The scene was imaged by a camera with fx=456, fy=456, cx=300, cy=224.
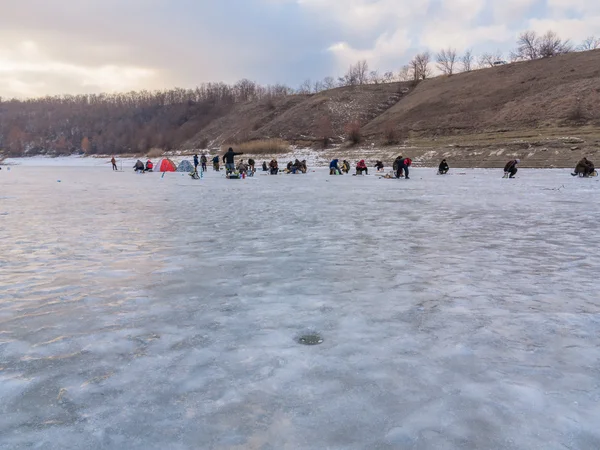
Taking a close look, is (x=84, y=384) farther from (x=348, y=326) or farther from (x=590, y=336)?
(x=590, y=336)

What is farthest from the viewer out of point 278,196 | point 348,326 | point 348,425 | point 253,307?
point 278,196

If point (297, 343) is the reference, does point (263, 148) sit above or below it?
above

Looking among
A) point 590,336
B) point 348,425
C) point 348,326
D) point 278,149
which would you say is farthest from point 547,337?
point 278,149

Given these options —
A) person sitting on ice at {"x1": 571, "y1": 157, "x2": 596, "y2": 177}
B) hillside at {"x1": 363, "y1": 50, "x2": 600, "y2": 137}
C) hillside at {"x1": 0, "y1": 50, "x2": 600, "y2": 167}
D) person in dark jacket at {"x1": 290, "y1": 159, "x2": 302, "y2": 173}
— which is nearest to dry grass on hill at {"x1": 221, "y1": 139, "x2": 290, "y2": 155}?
hillside at {"x1": 0, "y1": 50, "x2": 600, "y2": 167}

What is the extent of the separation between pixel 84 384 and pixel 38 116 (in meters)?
214

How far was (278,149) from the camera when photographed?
64000mm

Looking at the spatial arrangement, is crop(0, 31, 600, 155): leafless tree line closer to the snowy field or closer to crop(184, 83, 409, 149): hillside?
crop(184, 83, 409, 149): hillside

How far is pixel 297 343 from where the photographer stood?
360 cm

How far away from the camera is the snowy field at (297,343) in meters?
2.49

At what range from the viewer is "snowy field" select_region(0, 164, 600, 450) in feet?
8.16

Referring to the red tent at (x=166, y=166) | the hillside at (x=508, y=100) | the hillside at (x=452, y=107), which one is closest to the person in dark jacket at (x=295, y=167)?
the red tent at (x=166, y=166)

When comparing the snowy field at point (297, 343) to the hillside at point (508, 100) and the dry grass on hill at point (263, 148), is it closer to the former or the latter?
the hillside at point (508, 100)

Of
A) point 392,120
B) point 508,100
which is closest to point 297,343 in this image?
point 508,100

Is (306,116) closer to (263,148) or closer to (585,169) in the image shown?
(263,148)
